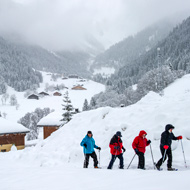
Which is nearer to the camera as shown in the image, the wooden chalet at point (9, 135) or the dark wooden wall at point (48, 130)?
the wooden chalet at point (9, 135)

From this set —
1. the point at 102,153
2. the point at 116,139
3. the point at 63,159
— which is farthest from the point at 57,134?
the point at 116,139

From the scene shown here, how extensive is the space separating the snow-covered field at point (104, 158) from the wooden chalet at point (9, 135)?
1154cm

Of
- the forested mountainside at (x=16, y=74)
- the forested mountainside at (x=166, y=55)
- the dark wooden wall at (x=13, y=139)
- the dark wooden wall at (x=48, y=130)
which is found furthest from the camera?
the forested mountainside at (x=16, y=74)

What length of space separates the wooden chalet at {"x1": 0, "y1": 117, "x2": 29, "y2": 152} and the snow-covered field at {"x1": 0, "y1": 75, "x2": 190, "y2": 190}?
37.8 ft

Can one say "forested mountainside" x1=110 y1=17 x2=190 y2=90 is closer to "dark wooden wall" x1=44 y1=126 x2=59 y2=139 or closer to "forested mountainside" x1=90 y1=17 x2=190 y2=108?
"forested mountainside" x1=90 y1=17 x2=190 y2=108

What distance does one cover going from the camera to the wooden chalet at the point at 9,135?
25188 millimetres

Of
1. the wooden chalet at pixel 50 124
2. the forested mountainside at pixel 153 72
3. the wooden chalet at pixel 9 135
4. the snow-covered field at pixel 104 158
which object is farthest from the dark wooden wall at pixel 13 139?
the forested mountainside at pixel 153 72

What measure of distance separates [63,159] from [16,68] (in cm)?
19274

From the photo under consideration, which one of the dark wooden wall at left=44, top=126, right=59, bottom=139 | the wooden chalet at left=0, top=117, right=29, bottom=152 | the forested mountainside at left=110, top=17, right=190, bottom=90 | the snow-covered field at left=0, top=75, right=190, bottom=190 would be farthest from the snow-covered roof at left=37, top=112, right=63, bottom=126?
the forested mountainside at left=110, top=17, right=190, bottom=90

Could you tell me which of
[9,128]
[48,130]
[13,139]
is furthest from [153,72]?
[9,128]

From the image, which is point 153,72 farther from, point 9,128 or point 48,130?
point 9,128

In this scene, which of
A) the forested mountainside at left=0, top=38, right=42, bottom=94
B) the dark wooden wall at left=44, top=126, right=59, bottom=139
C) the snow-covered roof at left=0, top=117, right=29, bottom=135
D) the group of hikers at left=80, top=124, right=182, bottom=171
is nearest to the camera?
the group of hikers at left=80, top=124, right=182, bottom=171

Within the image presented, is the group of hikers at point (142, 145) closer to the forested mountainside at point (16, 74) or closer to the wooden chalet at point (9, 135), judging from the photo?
the wooden chalet at point (9, 135)

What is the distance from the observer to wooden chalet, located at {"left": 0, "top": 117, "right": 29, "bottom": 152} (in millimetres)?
25188
